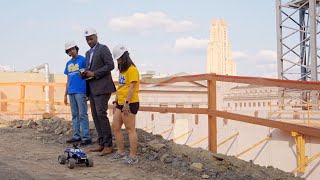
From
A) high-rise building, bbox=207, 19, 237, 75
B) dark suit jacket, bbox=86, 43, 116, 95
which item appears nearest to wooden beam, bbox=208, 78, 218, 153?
dark suit jacket, bbox=86, 43, 116, 95

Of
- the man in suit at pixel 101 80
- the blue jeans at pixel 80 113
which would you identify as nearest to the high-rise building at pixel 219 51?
the blue jeans at pixel 80 113

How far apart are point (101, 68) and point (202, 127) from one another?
580 inches

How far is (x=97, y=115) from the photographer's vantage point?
20.3 feet

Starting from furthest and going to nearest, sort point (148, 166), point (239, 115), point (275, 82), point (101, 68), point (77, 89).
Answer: point (77, 89), point (101, 68), point (239, 115), point (148, 166), point (275, 82)

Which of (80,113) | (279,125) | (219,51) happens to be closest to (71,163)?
(80,113)

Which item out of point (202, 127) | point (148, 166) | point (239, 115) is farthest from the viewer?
point (202, 127)

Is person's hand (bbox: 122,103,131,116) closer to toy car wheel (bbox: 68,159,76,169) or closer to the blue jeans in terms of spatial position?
toy car wheel (bbox: 68,159,76,169)

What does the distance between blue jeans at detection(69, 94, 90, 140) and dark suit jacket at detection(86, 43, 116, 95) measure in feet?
1.95

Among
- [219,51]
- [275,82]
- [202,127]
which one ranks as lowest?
[202,127]

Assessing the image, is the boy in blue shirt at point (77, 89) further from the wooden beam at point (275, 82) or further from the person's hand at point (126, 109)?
the wooden beam at point (275, 82)

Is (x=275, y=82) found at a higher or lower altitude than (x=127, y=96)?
higher

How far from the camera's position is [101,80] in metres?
6.11

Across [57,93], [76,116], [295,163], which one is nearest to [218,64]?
[57,93]

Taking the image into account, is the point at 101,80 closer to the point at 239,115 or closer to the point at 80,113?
the point at 80,113
